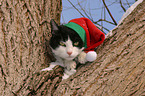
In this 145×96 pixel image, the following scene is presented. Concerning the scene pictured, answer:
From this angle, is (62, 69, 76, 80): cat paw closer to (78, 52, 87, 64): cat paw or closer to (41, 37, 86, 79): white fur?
(41, 37, 86, 79): white fur

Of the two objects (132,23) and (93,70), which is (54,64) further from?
(132,23)

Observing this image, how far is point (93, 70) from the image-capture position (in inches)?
44.0

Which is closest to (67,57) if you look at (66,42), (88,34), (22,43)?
(66,42)

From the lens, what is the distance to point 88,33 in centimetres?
121

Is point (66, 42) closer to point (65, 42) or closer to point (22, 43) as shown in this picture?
point (65, 42)

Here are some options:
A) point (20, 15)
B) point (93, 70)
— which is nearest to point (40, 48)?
point (20, 15)

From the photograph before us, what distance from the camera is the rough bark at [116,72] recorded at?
104cm

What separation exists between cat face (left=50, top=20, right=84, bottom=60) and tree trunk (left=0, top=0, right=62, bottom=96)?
172 mm

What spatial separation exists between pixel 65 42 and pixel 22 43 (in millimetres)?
378

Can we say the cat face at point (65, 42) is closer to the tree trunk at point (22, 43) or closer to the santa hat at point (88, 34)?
the santa hat at point (88, 34)

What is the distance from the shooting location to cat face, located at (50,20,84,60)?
1.10 meters

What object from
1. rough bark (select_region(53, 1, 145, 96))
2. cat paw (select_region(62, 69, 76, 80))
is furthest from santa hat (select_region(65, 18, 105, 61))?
cat paw (select_region(62, 69, 76, 80))

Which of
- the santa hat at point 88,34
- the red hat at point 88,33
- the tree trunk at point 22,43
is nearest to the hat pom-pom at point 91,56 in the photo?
the santa hat at point 88,34

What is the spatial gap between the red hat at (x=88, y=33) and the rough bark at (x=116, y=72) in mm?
110
